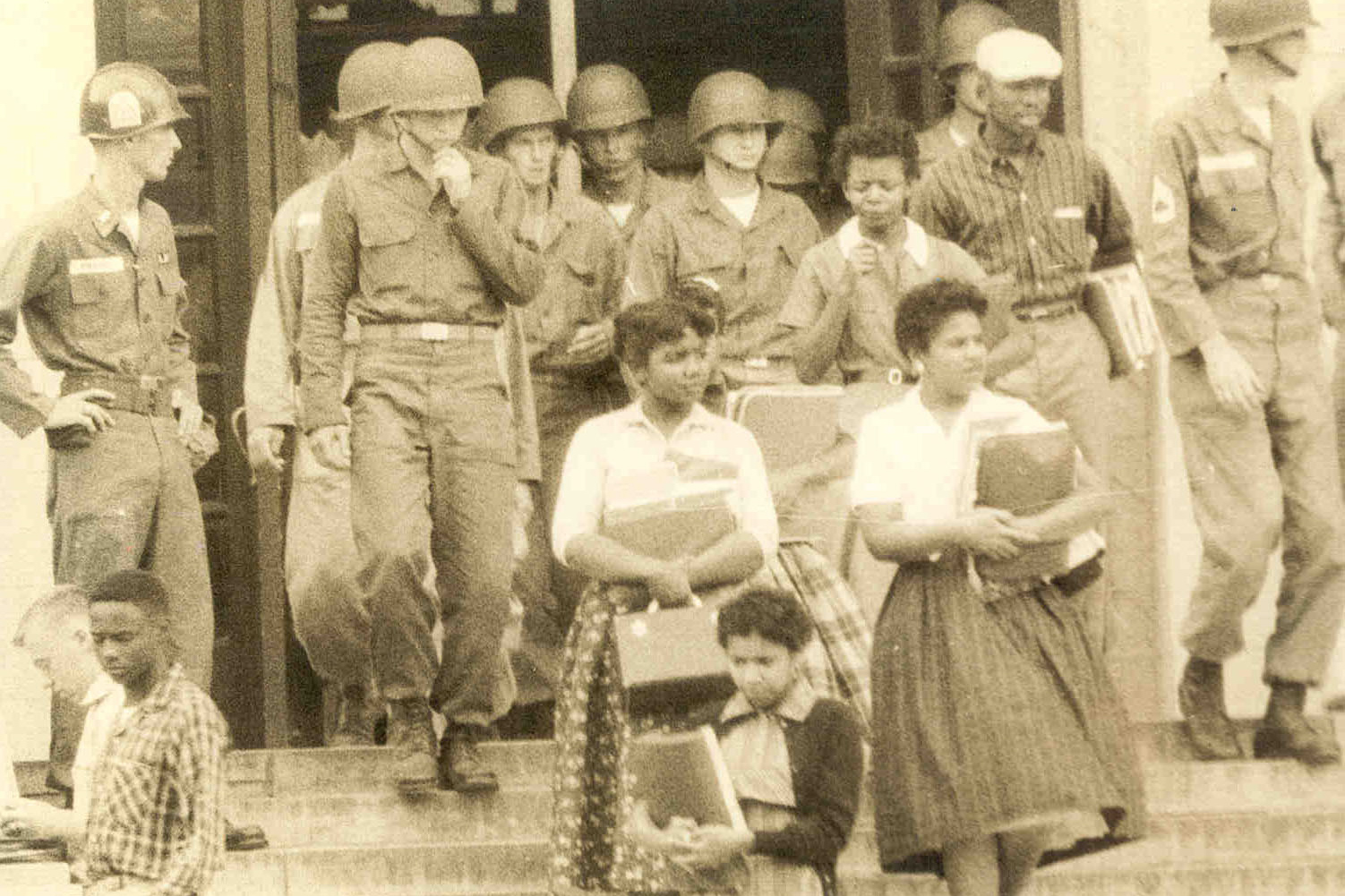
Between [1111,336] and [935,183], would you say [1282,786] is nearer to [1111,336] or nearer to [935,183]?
[1111,336]

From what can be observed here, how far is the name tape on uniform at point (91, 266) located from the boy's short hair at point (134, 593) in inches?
85.0

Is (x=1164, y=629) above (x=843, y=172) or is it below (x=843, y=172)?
below

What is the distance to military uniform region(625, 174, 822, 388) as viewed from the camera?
900 cm

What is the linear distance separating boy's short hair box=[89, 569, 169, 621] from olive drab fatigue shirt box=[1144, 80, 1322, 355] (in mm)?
3210

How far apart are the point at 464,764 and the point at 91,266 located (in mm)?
1815

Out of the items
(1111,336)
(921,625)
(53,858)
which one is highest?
(1111,336)

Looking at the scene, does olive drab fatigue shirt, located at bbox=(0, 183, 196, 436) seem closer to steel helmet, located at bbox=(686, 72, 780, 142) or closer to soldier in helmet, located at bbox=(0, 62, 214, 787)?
soldier in helmet, located at bbox=(0, 62, 214, 787)

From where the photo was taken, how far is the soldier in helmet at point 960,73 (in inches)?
369

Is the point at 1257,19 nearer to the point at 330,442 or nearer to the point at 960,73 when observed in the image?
the point at 960,73

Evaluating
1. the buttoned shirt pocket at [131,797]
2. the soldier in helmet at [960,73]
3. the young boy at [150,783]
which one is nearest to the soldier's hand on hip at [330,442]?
the young boy at [150,783]

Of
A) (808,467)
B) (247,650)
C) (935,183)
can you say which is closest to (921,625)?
(808,467)

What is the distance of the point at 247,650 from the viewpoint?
10.1 m

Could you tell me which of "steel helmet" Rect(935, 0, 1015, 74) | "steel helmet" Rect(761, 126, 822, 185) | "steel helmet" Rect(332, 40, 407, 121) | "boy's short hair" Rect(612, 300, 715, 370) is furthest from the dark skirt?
"steel helmet" Rect(761, 126, 822, 185)

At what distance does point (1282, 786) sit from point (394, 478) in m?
2.54
